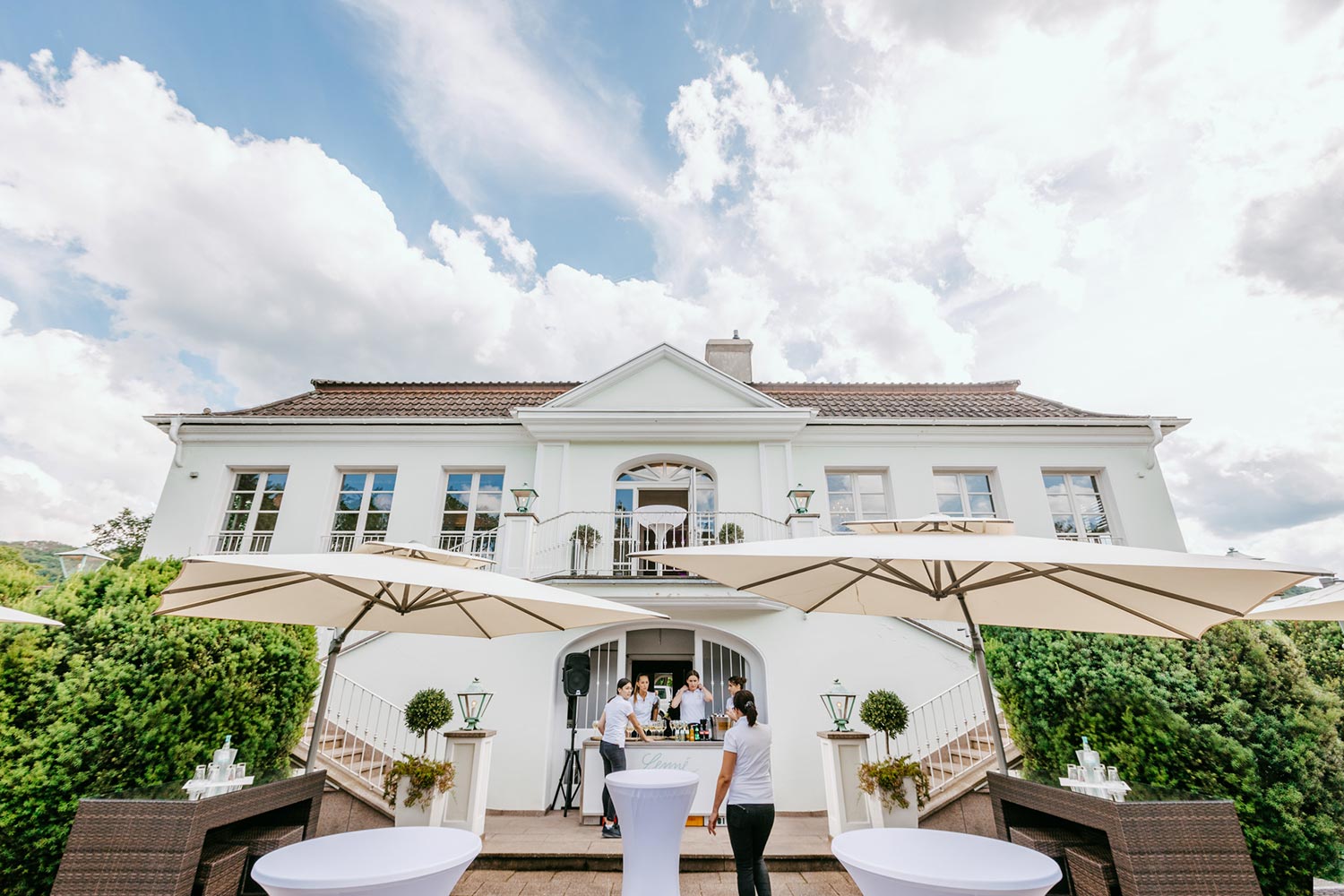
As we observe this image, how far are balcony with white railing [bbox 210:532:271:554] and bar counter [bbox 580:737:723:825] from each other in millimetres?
7873

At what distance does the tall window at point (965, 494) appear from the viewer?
10438 mm

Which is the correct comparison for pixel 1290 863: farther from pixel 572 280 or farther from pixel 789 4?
pixel 572 280

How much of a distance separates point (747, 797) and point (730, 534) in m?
5.79

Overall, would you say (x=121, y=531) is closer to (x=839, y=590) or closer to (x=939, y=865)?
(x=839, y=590)

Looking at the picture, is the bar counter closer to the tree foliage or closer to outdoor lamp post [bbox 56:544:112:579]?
outdoor lamp post [bbox 56:544:112:579]

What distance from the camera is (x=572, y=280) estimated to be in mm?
12891

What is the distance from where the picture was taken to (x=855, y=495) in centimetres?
1054

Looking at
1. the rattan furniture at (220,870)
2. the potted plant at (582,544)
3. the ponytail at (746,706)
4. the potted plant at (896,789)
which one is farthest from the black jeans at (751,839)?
the potted plant at (582,544)

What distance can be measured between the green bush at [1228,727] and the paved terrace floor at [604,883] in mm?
2512

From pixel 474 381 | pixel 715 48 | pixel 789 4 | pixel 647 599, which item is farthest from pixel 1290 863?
pixel 474 381

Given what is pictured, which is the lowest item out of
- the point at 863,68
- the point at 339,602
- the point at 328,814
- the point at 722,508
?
the point at 328,814

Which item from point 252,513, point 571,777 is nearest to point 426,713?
point 571,777

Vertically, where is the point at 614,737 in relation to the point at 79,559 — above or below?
below

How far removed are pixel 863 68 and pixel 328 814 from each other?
1213 centimetres
